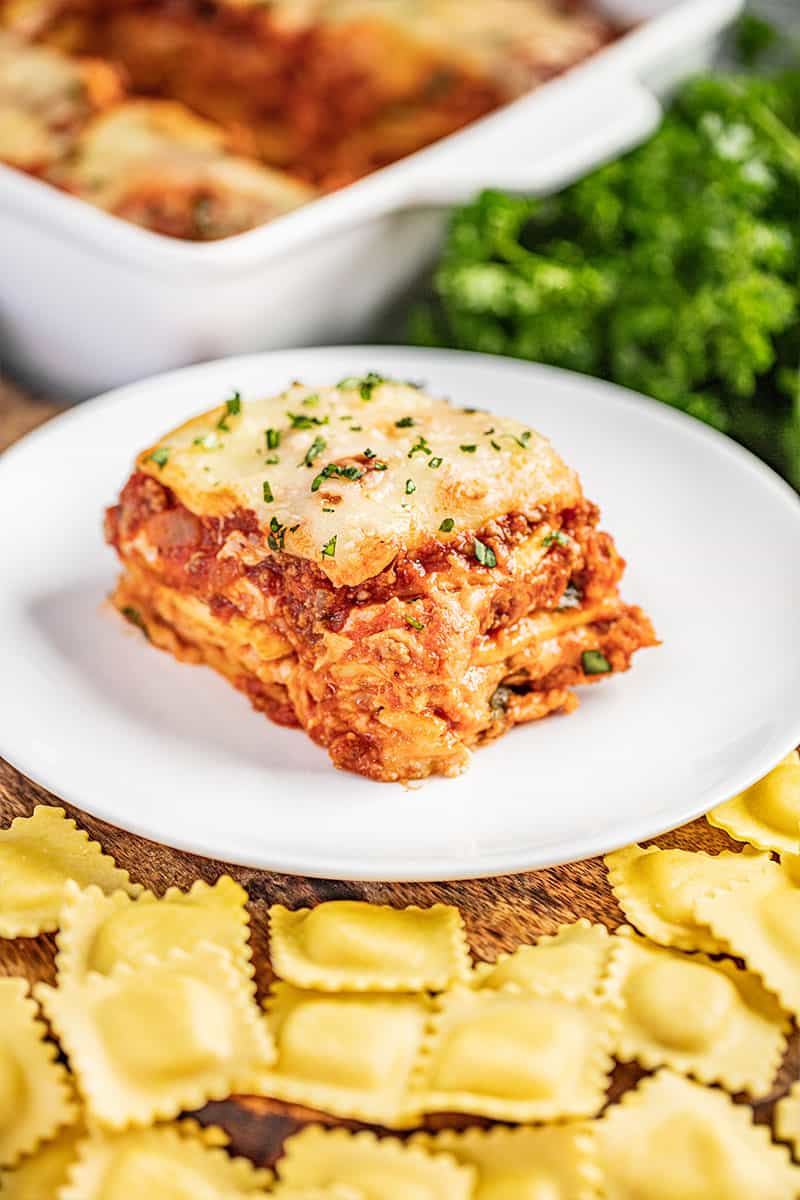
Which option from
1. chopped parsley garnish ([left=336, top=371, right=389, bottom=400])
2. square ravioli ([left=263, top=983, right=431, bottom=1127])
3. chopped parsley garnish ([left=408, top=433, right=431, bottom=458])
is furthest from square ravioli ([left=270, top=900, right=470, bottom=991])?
chopped parsley garnish ([left=336, top=371, right=389, bottom=400])

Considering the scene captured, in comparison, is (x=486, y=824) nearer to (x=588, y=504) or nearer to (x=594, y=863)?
(x=594, y=863)

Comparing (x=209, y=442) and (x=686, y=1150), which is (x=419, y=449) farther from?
(x=686, y=1150)

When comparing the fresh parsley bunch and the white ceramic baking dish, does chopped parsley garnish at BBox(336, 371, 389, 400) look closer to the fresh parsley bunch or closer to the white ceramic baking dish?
the white ceramic baking dish

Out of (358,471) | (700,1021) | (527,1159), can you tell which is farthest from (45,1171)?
(358,471)

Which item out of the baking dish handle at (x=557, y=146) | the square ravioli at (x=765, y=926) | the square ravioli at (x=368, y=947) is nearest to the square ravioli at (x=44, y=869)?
the square ravioli at (x=368, y=947)

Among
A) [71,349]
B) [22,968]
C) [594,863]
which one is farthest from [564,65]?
[22,968]

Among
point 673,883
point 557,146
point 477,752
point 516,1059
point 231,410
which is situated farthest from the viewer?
point 557,146
